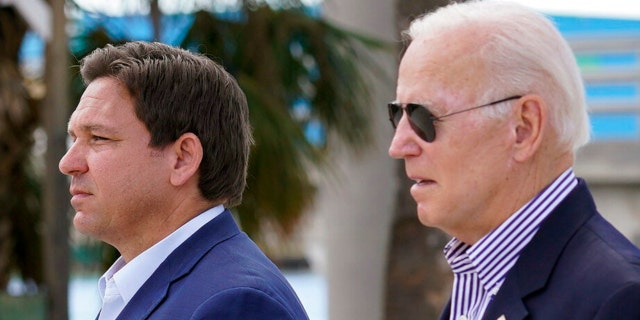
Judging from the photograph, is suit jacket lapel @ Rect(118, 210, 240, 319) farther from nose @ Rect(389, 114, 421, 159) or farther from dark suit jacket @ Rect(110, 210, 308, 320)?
nose @ Rect(389, 114, 421, 159)

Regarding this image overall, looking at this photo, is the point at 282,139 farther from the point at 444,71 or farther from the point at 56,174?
the point at 444,71

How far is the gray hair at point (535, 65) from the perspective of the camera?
2.06 meters

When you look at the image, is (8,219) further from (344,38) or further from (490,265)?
(490,265)

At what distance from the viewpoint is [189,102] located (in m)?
2.33

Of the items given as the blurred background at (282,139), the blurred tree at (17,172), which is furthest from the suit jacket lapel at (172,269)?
the blurred tree at (17,172)

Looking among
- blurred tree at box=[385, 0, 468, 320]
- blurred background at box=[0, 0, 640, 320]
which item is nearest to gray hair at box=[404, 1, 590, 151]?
blurred background at box=[0, 0, 640, 320]

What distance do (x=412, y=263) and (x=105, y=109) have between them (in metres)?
4.32

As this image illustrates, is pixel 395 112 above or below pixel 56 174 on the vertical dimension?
above

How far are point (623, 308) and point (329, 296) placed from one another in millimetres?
5189

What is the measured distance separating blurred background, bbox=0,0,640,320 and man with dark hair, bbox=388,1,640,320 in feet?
11.6

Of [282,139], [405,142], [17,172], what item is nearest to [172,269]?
[405,142]

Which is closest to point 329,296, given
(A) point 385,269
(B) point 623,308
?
(A) point 385,269

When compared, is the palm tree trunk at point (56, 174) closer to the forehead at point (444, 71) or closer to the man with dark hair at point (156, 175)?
the man with dark hair at point (156, 175)

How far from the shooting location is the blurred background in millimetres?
5922
